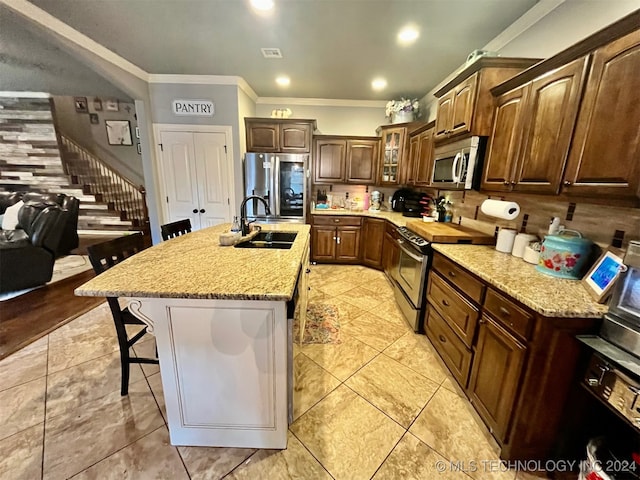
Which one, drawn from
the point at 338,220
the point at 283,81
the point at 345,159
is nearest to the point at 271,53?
the point at 283,81

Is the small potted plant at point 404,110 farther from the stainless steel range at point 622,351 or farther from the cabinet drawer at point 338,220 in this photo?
the stainless steel range at point 622,351

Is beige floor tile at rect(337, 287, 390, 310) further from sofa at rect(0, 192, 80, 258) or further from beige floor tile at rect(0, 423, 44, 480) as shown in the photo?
sofa at rect(0, 192, 80, 258)

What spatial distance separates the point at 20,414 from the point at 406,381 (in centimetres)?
251

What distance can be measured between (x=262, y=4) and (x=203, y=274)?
226cm

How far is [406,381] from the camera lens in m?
1.84

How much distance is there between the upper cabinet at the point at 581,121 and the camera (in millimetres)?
1065

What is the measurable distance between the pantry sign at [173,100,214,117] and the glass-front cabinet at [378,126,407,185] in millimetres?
2723

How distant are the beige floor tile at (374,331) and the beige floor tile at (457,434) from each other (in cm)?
63

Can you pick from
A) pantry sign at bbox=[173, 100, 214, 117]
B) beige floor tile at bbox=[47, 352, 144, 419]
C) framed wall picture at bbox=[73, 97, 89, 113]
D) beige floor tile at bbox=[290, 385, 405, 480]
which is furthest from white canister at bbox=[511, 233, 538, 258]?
framed wall picture at bbox=[73, 97, 89, 113]

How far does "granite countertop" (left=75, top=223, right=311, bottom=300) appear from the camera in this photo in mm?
1045

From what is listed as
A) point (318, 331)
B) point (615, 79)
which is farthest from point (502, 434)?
point (615, 79)

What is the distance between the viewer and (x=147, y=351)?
6.89 ft

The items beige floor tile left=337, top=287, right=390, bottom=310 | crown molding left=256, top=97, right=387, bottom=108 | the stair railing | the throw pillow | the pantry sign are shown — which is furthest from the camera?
the stair railing

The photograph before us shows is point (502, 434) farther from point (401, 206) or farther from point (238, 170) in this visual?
point (238, 170)
